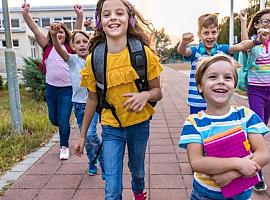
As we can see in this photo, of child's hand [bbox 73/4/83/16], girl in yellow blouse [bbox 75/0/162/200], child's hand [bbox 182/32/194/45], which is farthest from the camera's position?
child's hand [bbox 73/4/83/16]

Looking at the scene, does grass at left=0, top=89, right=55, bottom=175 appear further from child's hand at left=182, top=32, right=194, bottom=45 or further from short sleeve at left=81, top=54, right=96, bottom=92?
child's hand at left=182, top=32, right=194, bottom=45

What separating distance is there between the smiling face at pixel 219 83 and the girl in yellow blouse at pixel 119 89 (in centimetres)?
62

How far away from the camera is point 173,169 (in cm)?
441

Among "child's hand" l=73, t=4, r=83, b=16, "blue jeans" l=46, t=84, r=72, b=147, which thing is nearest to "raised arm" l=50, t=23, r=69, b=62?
"child's hand" l=73, t=4, r=83, b=16

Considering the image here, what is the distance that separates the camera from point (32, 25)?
450 centimetres

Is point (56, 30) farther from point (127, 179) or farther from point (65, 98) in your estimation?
point (127, 179)

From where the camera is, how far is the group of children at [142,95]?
204 centimetres

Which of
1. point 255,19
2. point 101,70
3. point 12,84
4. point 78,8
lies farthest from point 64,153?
point 255,19

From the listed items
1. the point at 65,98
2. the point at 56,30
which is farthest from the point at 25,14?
the point at 65,98

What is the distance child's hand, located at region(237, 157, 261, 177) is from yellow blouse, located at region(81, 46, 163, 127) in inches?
42.3

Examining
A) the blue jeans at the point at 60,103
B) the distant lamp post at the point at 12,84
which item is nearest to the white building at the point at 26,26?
the distant lamp post at the point at 12,84

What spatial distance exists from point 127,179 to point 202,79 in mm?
2216

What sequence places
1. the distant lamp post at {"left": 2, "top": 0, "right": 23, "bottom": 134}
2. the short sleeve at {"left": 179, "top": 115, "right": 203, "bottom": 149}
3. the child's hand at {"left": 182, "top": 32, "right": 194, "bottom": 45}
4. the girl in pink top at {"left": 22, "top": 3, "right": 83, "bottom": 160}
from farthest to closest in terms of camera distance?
1. the distant lamp post at {"left": 2, "top": 0, "right": 23, "bottom": 134}
2. the girl in pink top at {"left": 22, "top": 3, "right": 83, "bottom": 160}
3. the child's hand at {"left": 182, "top": 32, "right": 194, "bottom": 45}
4. the short sleeve at {"left": 179, "top": 115, "right": 203, "bottom": 149}

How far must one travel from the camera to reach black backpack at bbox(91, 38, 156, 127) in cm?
271
